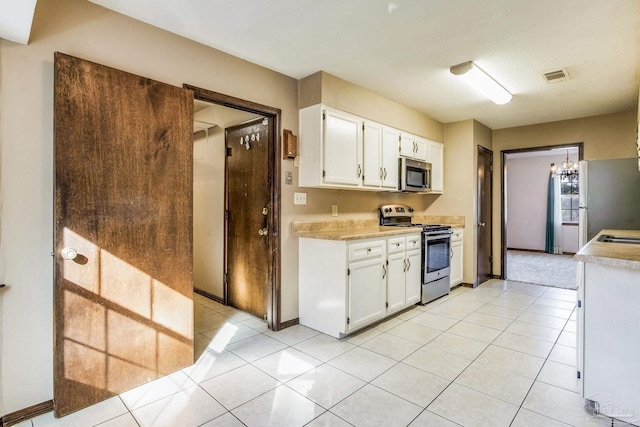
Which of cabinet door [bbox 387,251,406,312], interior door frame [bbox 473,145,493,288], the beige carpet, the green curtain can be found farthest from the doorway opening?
the green curtain

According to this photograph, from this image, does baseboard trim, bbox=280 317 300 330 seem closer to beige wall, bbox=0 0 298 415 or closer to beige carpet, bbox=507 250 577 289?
beige wall, bbox=0 0 298 415

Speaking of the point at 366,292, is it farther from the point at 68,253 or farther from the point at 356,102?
the point at 68,253

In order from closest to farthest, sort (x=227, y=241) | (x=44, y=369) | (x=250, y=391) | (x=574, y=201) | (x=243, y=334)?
(x=44, y=369), (x=250, y=391), (x=243, y=334), (x=227, y=241), (x=574, y=201)

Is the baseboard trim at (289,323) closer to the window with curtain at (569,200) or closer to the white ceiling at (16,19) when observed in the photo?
the white ceiling at (16,19)

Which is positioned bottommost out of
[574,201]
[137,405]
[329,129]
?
[137,405]

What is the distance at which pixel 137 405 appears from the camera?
190 cm

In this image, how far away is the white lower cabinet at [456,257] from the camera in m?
4.42

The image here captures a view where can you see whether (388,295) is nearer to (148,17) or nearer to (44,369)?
(44,369)

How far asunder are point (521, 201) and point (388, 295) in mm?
7033

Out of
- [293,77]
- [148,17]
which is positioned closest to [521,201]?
[293,77]

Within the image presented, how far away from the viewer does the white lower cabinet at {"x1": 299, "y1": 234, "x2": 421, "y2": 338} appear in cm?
281

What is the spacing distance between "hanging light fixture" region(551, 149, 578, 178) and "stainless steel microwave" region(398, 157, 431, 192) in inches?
172

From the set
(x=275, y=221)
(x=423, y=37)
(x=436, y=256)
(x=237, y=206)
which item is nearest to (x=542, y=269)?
(x=436, y=256)

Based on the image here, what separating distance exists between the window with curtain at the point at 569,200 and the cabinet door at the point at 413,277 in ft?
21.0
